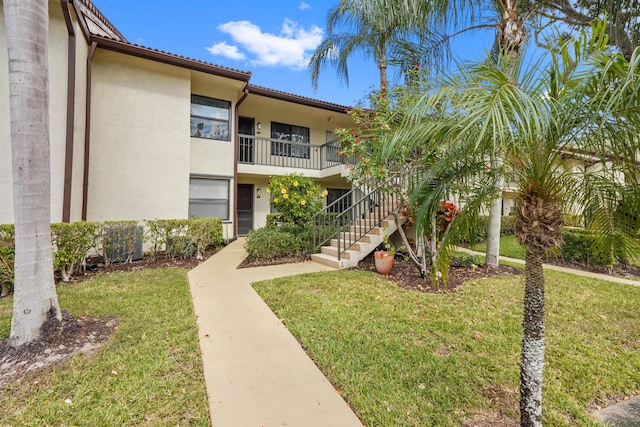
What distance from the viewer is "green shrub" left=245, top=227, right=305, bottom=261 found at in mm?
7457

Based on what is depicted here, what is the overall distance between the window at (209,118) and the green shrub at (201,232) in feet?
12.0

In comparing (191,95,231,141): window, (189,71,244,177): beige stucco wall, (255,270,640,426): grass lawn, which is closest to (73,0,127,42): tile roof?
(189,71,244,177): beige stucco wall

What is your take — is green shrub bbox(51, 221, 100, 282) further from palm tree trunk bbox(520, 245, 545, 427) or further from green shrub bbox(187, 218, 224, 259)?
palm tree trunk bbox(520, 245, 545, 427)

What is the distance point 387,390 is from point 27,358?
372 centimetres

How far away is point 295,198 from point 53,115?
588 centimetres

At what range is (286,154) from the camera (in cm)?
1279

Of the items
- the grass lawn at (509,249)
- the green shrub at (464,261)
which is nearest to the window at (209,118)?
the green shrub at (464,261)

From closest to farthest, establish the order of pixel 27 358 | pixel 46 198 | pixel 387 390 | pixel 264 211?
pixel 387 390 < pixel 27 358 < pixel 46 198 < pixel 264 211

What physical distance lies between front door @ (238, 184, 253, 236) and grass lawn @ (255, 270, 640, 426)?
24.1 ft

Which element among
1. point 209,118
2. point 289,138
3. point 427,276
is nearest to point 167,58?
point 209,118

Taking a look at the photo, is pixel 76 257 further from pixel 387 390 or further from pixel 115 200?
pixel 387 390

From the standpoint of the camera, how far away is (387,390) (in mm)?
2514

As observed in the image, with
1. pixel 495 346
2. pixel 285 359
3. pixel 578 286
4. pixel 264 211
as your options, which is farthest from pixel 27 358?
pixel 264 211

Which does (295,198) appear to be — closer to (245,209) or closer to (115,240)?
(115,240)
